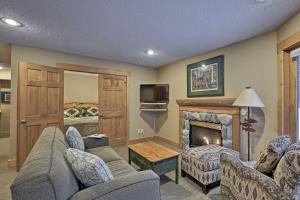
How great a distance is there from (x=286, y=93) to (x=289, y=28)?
851 millimetres

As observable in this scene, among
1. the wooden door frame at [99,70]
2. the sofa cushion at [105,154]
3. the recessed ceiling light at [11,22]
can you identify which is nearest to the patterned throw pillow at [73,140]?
the sofa cushion at [105,154]

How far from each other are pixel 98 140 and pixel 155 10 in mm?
2229

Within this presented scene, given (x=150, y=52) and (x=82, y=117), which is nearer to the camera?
(x=150, y=52)

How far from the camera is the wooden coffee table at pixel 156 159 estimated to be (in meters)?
2.26

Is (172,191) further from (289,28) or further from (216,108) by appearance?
(289,28)

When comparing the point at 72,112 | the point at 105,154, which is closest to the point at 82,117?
the point at 72,112

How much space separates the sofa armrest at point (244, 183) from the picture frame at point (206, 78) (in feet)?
6.15

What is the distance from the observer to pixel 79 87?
668cm

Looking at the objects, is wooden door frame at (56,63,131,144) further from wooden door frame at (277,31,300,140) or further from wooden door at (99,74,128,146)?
wooden door frame at (277,31,300,140)

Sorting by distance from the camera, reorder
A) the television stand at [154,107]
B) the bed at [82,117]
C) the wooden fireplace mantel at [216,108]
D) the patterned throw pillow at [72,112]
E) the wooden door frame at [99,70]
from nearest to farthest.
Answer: the wooden fireplace mantel at [216,108], the wooden door frame at [99,70], the television stand at [154,107], the bed at [82,117], the patterned throw pillow at [72,112]

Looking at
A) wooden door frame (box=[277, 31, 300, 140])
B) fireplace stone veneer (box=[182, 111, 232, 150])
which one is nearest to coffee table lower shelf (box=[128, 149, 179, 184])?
fireplace stone veneer (box=[182, 111, 232, 150])

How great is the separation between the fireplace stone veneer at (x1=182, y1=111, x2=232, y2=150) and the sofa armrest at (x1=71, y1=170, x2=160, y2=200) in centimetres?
157

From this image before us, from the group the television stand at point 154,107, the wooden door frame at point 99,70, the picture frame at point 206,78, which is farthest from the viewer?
the television stand at point 154,107

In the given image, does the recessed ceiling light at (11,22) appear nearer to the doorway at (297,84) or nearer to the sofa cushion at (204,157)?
the sofa cushion at (204,157)
